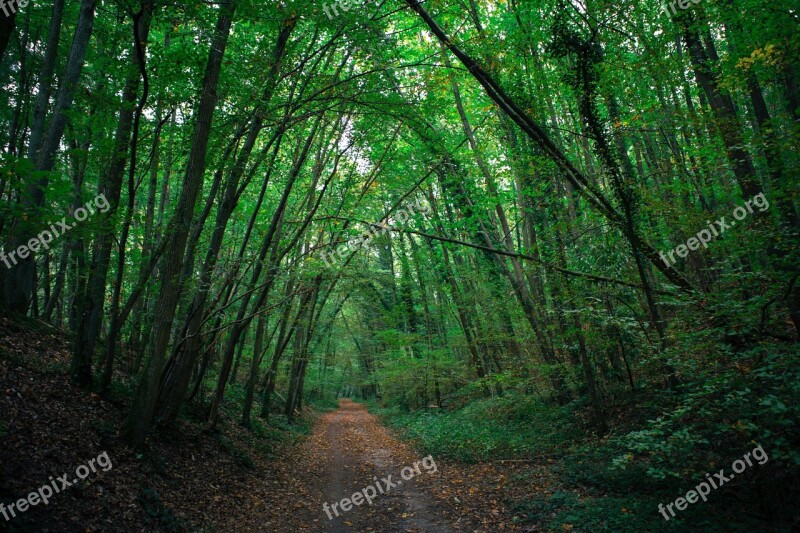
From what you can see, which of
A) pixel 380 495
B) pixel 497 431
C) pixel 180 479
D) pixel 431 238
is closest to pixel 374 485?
pixel 380 495

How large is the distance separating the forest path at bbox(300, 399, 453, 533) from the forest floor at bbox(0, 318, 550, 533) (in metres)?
0.04

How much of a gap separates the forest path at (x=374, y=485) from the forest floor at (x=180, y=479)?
40 mm

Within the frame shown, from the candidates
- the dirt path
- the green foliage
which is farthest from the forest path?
the green foliage

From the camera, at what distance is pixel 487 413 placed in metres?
13.2

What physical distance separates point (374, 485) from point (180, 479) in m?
3.77

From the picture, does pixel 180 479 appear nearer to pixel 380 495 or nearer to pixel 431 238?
pixel 380 495

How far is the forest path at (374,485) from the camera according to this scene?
6246 millimetres

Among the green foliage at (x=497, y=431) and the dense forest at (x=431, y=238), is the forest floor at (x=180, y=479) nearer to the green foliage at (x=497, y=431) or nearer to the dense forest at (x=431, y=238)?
the dense forest at (x=431, y=238)

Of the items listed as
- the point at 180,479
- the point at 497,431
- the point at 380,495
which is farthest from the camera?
the point at 497,431

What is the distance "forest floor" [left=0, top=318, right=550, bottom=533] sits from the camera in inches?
170

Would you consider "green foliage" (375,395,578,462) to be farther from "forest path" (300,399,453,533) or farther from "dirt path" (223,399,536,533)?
"forest path" (300,399,453,533)

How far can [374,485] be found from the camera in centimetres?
840

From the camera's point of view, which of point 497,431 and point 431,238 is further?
point 497,431

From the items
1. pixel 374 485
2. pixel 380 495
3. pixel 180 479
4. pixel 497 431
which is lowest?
pixel 497 431
